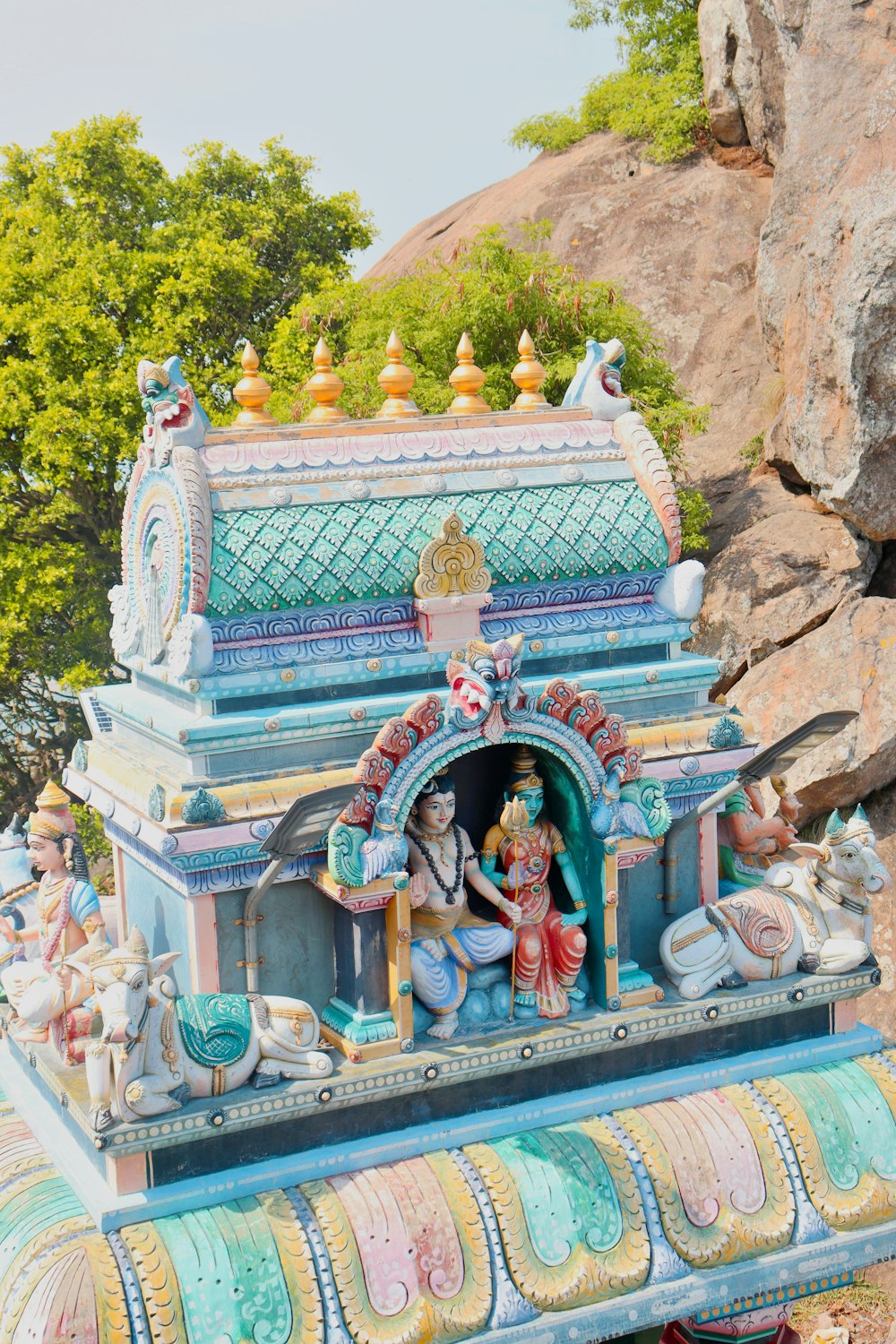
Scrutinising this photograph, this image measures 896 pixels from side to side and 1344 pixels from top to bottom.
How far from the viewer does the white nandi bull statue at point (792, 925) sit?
862 centimetres

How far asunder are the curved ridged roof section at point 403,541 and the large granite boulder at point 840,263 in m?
8.12

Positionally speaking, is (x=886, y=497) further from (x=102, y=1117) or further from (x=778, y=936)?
(x=102, y=1117)

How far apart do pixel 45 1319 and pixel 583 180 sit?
24273mm

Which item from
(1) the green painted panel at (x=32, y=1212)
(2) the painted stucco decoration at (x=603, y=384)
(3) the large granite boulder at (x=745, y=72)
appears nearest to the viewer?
(1) the green painted panel at (x=32, y=1212)

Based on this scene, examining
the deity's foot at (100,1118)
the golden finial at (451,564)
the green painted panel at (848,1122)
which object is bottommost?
the green painted panel at (848,1122)

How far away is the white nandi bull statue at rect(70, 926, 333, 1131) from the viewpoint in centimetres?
693

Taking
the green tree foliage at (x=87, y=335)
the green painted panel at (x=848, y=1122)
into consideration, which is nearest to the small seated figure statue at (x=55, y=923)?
the green painted panel at (x=848, y=1122)

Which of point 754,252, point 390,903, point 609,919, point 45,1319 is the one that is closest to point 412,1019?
point 390,903

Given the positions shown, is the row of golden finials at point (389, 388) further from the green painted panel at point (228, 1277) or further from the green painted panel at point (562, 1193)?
the green painted panel at point (228, 1277)

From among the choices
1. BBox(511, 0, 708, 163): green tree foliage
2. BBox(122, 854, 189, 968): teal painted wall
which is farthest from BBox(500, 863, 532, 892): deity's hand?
BBox(511, 0, 708, 163): green tree foliage

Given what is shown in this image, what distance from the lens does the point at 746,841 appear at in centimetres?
945

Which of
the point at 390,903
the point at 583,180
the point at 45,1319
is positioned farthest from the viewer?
the point at 583,180

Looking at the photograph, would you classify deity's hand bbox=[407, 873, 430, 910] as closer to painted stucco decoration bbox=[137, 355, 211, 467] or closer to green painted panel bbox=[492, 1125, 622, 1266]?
green painted panel bbox=[492, 1125, 622, 1266]

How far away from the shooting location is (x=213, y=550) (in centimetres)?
791
